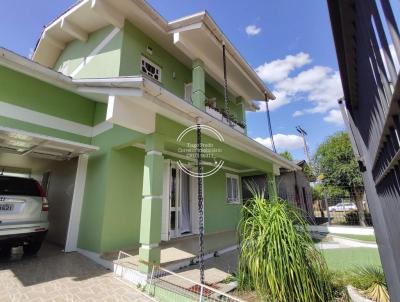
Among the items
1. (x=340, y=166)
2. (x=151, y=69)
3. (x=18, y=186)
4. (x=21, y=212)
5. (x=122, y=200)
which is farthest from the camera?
(x=340, y=166)

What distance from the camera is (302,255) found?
3.60 meters

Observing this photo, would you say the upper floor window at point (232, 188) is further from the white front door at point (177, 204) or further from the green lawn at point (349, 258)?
the green lawn at point (349, 258)

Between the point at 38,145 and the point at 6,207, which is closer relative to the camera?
the point at 6,207

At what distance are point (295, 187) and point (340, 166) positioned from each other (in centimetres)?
352

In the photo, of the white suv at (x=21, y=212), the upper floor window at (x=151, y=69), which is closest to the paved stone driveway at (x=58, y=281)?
the white suv at (x=21, y=212)

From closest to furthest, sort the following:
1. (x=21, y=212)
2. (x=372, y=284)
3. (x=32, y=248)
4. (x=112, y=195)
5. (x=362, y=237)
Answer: (x=372, y=284) → (x=21, y=212) → (x=32, y=248) → (x=112, y=195) → (x=362, y=237)

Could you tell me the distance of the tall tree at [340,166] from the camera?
14.8 meters

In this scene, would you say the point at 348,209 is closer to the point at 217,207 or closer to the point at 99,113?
the point at 217,207

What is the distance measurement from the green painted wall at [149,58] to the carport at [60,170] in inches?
120

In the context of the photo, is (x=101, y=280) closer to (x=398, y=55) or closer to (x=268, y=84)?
(x=398, y=55)

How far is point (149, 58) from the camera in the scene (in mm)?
8836

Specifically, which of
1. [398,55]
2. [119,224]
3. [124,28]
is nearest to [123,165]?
[119,224]

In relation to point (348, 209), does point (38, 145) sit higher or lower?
higher

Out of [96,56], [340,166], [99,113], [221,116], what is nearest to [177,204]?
[221,116]
